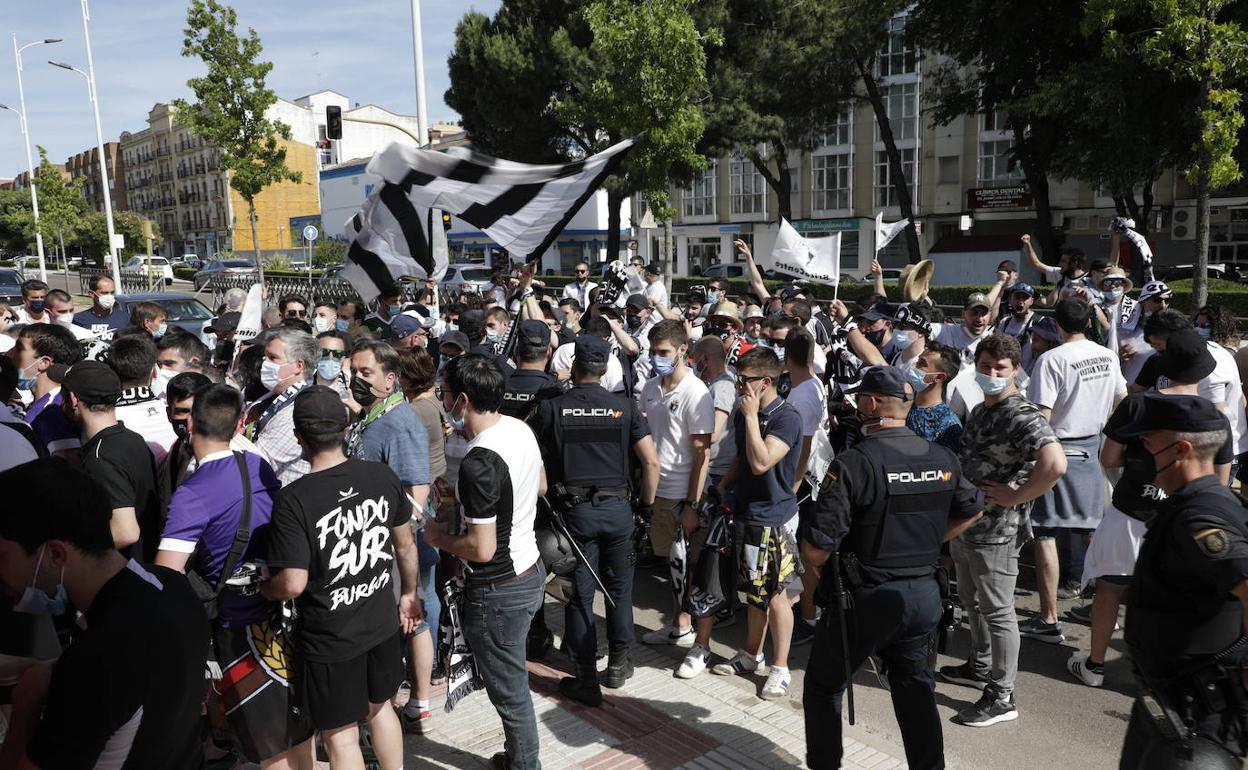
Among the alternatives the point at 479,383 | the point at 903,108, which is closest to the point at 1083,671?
the point at 479,383

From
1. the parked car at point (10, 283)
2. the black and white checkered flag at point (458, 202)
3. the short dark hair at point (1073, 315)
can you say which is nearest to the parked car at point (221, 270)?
the parked car at point (10, 283)

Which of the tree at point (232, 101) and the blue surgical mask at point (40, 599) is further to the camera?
the tree at point (232, 101)

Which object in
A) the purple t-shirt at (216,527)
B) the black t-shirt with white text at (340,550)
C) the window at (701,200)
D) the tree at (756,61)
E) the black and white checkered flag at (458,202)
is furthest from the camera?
the window at (701,200)

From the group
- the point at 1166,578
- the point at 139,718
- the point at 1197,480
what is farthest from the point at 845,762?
the point at 139,718

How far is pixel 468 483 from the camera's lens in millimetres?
3434

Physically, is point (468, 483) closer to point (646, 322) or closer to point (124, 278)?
point (646, 322)

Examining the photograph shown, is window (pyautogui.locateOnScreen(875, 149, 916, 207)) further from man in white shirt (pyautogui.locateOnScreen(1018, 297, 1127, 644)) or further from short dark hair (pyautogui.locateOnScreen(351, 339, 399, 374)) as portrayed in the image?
short dark hair (pyautogui.locateOnScreen(351, 339, 399, 374))

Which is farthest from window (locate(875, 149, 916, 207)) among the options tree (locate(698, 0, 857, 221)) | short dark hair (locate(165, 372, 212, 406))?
short dark hair (locate(165, 372, 212, 406))

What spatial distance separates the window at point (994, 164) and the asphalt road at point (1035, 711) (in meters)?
38.8

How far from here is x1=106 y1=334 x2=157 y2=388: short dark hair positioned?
445cm

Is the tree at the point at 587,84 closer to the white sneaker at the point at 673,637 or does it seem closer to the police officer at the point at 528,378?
the police officer at the point at 528,378

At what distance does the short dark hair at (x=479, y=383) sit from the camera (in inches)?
140

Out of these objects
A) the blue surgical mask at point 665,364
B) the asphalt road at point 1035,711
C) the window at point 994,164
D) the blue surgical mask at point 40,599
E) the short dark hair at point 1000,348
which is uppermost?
the window at point 994,164

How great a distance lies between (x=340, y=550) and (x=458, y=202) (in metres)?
4.78
